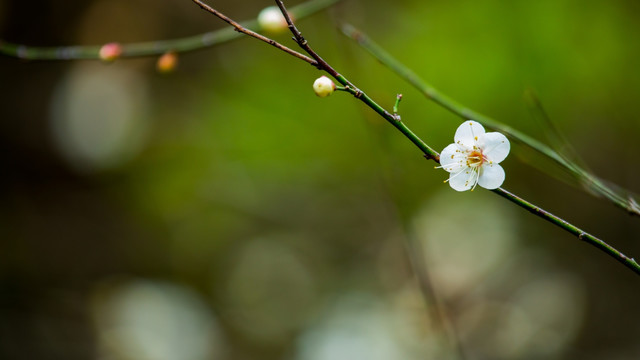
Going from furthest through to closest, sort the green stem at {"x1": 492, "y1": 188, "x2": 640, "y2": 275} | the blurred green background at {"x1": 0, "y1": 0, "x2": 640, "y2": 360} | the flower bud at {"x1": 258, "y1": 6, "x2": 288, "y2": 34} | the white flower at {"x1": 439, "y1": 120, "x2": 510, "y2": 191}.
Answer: the blurred green background at {"x1": 0, "y1": 0, "x2": 640, "y2": 360}, the flower bud at {"x1": 258, "y1": 6, "x2": 288, "y2": 34}, the white flower at {"x1": 439, "y1": 120, "x2": 510, "y2": 191}, the green stem at {"x1": 492, "y1": 188, "x2": 640, "y2": 275}

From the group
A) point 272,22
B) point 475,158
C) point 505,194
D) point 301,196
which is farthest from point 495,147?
point 301,196

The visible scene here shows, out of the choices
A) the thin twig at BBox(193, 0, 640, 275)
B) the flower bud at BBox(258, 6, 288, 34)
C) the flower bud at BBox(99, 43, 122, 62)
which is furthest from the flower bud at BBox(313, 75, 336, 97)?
the flower bud at BBox(99, 43, 122, 62)

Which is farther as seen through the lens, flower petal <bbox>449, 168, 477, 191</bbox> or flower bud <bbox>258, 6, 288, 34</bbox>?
flower bud <bbox>258, 6, 288, 34</bbox>

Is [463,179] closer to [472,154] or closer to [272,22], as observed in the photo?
[472,154]

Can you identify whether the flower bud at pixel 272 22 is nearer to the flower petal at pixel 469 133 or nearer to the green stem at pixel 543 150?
the green stem at pixel 543 150

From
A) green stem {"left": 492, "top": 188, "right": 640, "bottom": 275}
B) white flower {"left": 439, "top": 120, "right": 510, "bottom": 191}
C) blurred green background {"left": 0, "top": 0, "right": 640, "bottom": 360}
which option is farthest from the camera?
blurred green background {"left": 0, "top": 0, "right": 640, "bottom": 360}

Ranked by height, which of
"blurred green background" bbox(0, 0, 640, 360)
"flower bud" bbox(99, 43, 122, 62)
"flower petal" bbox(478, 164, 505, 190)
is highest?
"blurred green background" bbox(0, 0, 640, 360)

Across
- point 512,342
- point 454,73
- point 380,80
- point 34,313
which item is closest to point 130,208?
point 34,313

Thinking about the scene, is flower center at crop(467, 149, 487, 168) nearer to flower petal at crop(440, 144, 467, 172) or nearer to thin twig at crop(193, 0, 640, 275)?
flower petal at crop(440, 144, 467, 172)
